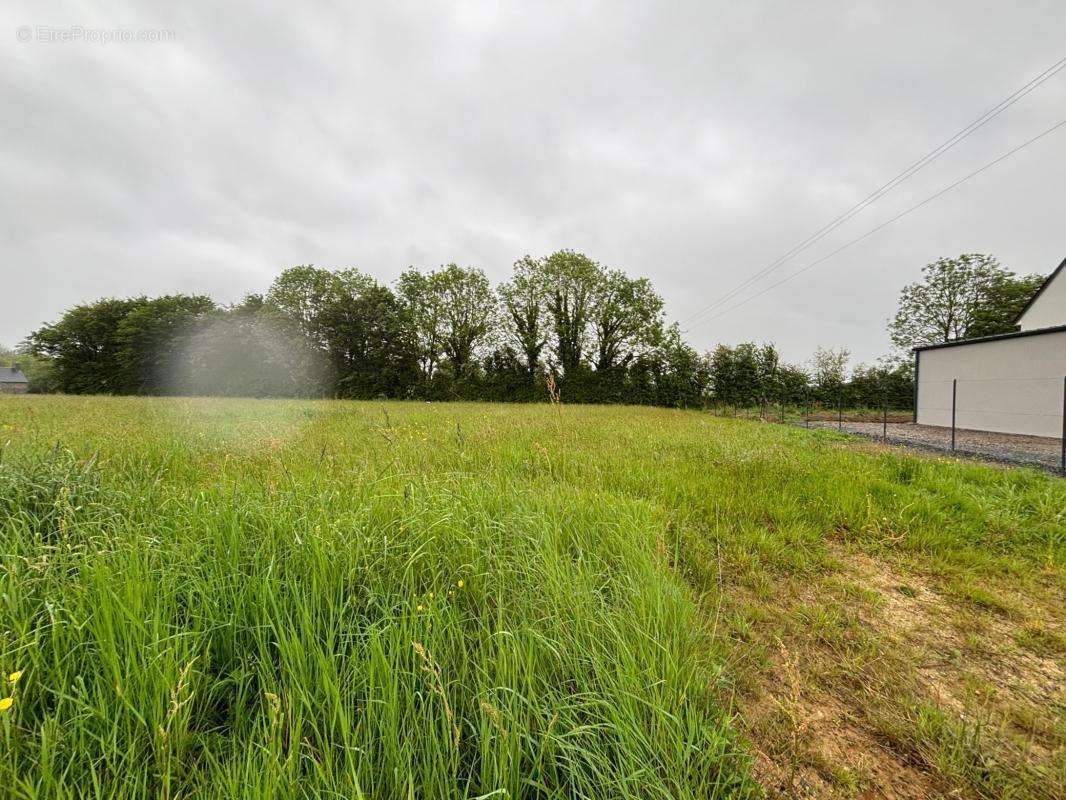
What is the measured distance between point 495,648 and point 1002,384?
1788 centimetres

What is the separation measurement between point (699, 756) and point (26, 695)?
1828 millimetres

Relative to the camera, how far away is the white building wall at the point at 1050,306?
632 inches

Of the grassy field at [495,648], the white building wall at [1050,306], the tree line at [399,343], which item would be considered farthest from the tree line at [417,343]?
the grassy field at [495,648]

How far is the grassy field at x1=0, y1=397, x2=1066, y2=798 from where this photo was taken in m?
0.95

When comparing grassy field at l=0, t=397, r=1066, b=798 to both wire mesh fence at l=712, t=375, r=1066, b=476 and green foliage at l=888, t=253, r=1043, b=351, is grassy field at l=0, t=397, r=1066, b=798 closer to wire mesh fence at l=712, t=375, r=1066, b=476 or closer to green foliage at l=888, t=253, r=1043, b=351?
wire mesh fence at l=712, t=375, r=1066, b=476

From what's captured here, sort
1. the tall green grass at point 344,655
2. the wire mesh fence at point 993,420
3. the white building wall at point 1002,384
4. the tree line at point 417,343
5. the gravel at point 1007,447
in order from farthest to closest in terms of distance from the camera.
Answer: the tree line at point 417,343
the white building wall at point 1002,384
the wire mesh fence at point 993,420
the gravel at point 1007,447
the tall green grass at point 344,655

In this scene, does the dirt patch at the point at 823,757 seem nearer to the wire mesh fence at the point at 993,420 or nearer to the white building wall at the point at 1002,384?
the wire mesh fence at the point at 993,420

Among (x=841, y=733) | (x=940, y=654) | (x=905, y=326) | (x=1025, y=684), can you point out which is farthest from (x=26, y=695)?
(x=905, y=326)

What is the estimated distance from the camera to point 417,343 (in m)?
27.4

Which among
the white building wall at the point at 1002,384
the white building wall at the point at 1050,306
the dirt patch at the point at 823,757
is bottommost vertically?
the dirt patch at the point at 823,757

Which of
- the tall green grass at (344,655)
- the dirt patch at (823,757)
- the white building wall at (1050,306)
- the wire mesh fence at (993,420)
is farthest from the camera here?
the white building wall at (1050,306)

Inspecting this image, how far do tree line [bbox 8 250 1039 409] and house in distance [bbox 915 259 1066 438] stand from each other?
8937 millimetres

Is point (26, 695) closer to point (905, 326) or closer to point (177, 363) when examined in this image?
point (177, 363)

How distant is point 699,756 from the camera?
1035 mm
